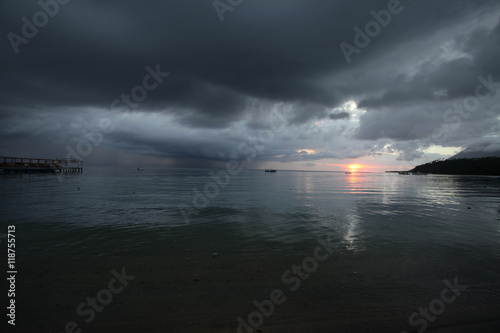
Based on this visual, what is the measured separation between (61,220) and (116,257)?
34.5 feet

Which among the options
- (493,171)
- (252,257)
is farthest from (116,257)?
(493,171)

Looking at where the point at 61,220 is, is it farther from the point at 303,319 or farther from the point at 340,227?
the point at 340,227

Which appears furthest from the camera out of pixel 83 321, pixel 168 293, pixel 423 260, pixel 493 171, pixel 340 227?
pixel 493 171

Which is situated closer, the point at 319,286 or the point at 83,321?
the point at 83,321

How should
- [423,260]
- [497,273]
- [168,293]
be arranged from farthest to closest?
1. [423,260]
2. [497,273]
3. [168,293]

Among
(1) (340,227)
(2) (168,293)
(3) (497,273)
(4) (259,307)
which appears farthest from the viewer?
(1) (340,227)

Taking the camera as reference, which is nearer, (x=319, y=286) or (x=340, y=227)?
(x=319, y=286)

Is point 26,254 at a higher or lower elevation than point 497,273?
higher

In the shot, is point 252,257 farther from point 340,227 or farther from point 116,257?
point 340,227

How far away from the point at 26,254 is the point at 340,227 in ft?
55.2

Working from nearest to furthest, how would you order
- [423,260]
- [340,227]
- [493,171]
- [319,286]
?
[319,286]
[423,260]
[340,227]
[493,171]

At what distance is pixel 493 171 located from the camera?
185125 mm

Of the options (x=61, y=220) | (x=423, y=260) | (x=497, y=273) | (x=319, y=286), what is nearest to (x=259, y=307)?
(x=319, y=286)

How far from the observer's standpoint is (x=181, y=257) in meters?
10.1
